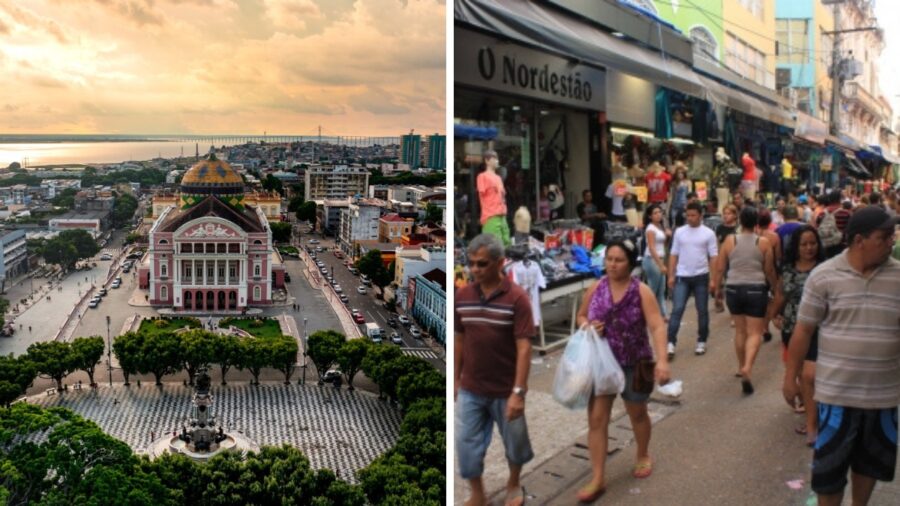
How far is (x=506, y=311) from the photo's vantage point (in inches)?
64.6

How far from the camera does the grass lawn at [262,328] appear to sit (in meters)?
7.96

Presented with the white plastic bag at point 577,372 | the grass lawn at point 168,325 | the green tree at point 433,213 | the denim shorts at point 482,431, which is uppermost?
the green tree at point 433,213

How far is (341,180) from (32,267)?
2.22m

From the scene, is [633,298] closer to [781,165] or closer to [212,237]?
[781,165]

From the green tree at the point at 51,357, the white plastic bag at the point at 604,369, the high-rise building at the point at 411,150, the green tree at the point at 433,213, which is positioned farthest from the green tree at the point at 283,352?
the white plastic bag at the point at 604,369

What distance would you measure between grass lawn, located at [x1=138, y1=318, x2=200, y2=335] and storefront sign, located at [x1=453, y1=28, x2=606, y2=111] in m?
6.26

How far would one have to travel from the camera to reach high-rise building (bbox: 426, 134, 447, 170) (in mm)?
4438

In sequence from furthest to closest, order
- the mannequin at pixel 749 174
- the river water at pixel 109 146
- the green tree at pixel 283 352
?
the green tree at pixel 283 352 < the river water at pixel 109 146 < the mannequin at pixel 749 174

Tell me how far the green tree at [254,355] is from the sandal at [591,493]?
6.49 meters

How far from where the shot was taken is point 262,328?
26.2ft

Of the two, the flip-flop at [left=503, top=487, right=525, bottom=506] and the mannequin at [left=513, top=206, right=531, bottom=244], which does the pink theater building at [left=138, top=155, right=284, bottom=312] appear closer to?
the mannequin at [left=513, top=206, right=531, bottom=244]

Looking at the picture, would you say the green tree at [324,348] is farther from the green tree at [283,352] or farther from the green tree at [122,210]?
the green tree at [122,210]

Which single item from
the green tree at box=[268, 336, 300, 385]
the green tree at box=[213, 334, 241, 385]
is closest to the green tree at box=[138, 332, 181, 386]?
the green tree at box=[213, 334, 241, 385]

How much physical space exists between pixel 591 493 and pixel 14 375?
20.6 feet
